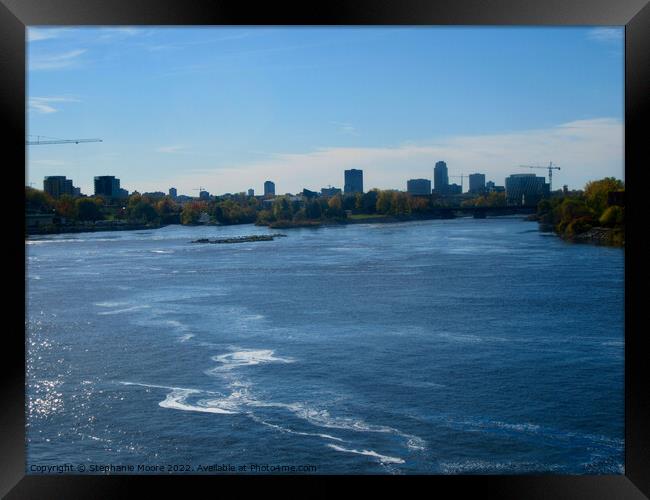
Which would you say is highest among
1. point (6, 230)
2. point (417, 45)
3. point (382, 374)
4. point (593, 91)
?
point (417, 45)

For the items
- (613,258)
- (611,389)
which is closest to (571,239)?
(613,258)

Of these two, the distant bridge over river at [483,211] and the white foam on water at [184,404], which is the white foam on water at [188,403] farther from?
the distant bridge over river at [483,211]

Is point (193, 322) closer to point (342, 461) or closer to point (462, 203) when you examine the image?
point (342, 461)

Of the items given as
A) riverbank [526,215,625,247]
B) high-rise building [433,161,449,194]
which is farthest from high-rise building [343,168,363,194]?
riverbank [526,215,625,247]

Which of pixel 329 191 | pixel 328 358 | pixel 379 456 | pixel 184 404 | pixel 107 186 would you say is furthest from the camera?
pixel 329 191

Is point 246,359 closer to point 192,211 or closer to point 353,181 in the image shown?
point 192,211

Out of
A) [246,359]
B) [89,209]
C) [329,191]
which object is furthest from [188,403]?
[329,191]
